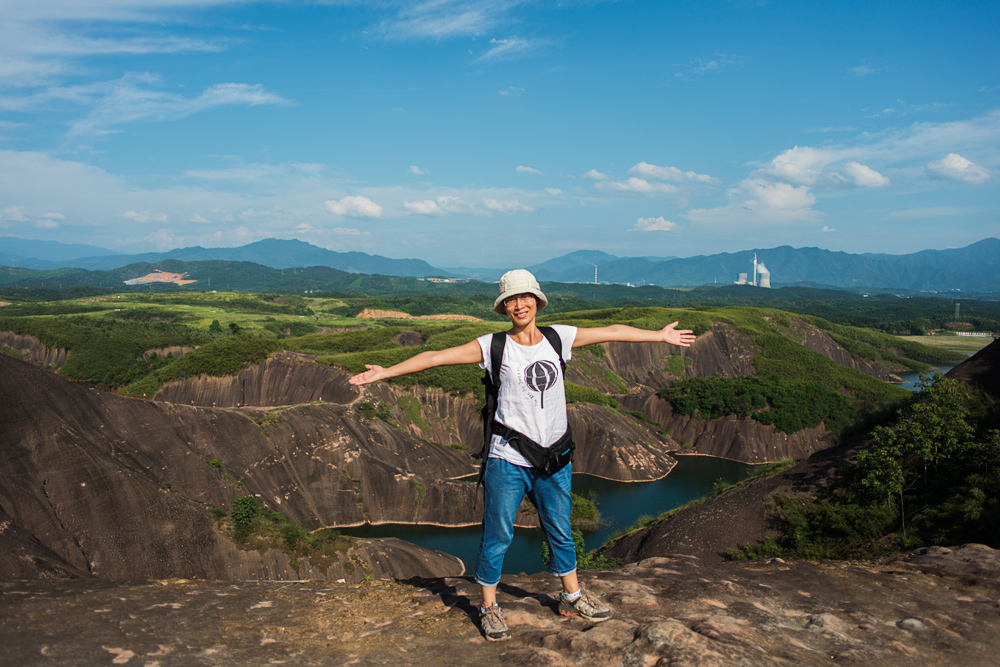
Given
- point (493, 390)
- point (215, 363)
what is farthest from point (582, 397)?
point (493, 390)

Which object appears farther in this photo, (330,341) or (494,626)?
(330,341)

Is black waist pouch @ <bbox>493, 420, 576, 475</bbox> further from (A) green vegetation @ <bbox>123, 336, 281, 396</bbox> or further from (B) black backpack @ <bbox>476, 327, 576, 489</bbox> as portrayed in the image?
(A) green vegetation @ <bbox>123, 336, 281, 396</bbox>

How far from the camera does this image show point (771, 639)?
214 inches

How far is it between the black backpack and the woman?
26 mm

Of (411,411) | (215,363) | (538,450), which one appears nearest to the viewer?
(538,450)

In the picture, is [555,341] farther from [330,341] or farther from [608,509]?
[330,341]

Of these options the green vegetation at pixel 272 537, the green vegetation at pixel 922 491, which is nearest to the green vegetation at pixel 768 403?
the green vegetation at pixel 922 491

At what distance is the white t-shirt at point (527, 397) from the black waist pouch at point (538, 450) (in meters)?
0.04

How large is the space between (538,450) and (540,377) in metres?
0.62

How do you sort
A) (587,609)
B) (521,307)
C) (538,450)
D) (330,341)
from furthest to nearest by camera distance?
(330,341) → (587,609) → (521,307) → (538,450)

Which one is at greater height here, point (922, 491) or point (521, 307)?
point (521, 307)

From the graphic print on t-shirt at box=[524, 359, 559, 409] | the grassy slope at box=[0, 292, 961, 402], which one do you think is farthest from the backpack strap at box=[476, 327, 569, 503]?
the grassy slope at box=[0, 292, 961, 402]

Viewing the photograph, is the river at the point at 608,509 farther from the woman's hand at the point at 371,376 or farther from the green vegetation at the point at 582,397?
the woman's hand at the point at 371,376

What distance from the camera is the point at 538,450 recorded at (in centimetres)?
508
